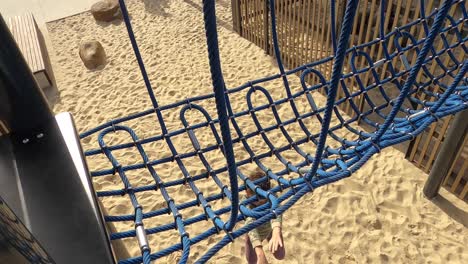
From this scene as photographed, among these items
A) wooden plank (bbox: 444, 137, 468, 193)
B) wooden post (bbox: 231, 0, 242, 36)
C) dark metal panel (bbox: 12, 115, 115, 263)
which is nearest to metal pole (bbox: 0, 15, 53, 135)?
dark metal panel (bbox: 12, 115, 115, 263)

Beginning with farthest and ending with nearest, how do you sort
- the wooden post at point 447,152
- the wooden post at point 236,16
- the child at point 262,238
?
the wooden post at point 236,16, the wooden post at point 447,152, the child at point 262,238

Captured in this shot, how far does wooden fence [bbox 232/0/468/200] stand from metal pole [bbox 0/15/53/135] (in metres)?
2.76

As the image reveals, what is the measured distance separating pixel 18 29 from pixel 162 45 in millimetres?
2435

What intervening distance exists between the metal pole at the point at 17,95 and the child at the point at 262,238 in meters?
1.06

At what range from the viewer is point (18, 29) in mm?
5918

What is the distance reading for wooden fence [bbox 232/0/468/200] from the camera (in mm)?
3215

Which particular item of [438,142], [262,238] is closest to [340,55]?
[262,238]

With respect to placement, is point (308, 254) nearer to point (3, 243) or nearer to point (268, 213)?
point (268, 213)

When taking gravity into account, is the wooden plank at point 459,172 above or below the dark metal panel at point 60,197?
below

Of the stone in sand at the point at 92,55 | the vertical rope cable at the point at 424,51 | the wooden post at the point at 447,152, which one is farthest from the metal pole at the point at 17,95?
the stone in sand at the point at 92,55

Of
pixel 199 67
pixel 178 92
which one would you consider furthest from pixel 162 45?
pixel 178 92

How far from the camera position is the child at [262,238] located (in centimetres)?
202

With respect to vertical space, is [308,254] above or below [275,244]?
below

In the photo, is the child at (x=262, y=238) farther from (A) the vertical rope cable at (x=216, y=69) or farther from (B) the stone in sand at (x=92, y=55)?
(B) the stone in sand at (x=92, y=55)
